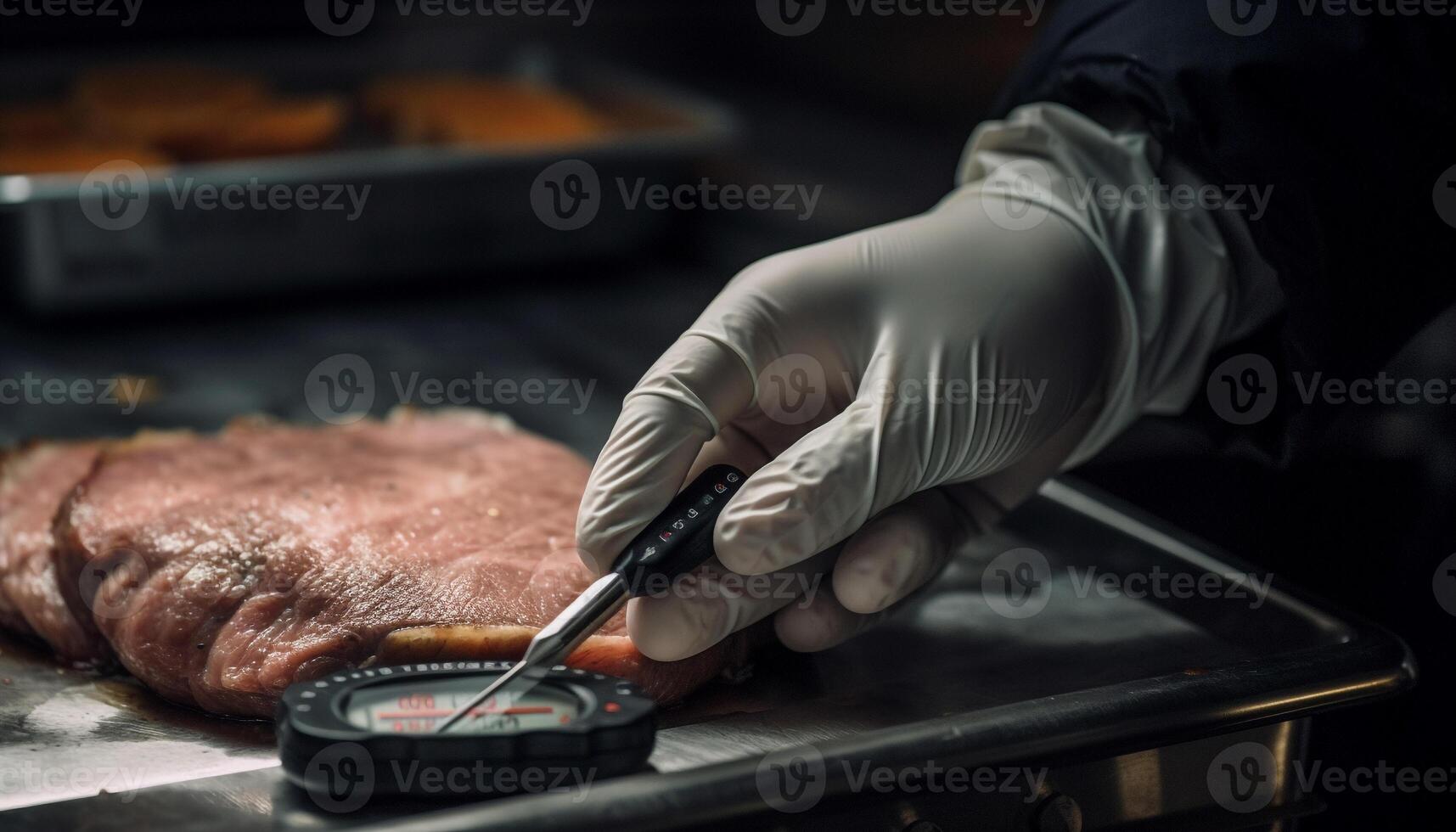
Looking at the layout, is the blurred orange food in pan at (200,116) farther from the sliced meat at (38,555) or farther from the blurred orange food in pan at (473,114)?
the sliced meat at (38,555)

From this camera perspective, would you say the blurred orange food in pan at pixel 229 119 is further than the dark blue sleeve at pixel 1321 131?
Yes

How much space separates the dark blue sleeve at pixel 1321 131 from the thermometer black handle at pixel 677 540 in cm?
63

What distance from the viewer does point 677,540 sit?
1.13 meters

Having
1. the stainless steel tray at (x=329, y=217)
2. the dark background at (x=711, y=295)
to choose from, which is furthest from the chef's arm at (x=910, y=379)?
the stainless steel tray at (x=329, y=217)

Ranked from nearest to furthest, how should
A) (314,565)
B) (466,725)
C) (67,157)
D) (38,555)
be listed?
(466,725), (314,565), (38,555), (67,157)

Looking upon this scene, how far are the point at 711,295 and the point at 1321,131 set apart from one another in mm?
1416

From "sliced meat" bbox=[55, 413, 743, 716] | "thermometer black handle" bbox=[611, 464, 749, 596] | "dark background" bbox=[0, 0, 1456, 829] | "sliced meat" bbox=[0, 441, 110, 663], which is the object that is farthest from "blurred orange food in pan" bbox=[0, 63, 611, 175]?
"thermometer black handle" bbox=[611, 464, 749, 596]

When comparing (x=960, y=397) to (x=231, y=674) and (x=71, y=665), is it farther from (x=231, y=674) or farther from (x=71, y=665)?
(x=71, y=665)

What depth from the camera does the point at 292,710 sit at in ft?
3.25

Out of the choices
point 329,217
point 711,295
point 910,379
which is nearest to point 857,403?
point 910,379

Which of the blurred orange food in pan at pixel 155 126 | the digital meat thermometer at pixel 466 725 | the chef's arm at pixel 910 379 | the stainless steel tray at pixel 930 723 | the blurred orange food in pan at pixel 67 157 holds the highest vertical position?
the blurred orange food in pan at pixel 155 126

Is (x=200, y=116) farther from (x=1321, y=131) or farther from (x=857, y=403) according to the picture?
(x=1321, y=131)

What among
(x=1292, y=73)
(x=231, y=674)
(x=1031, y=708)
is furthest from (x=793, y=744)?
(x=1292, y=73)

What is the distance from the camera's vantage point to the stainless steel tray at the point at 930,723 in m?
0.97
